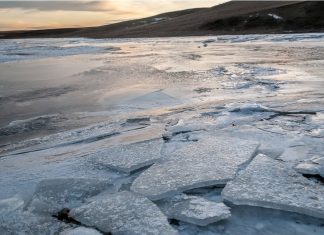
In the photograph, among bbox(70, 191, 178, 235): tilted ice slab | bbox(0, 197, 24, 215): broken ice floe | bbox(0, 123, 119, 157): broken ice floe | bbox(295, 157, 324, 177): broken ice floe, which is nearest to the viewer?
bbox(70, 191, 178, 235): tilted ice slab

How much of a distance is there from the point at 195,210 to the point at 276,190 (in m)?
0.62

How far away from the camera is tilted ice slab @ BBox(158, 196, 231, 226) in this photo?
2471 mm

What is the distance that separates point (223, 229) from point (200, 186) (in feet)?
1.83

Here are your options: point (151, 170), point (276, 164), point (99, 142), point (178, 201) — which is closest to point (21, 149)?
point (99, 142)

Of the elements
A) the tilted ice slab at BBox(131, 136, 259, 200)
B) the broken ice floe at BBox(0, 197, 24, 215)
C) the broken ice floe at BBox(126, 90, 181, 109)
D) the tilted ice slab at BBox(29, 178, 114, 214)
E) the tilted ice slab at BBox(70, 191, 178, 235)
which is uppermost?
the tilted ice slab at BBox(131, 136, 259, 200)

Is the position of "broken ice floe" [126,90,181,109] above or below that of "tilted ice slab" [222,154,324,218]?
below

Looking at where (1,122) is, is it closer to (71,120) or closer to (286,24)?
(71,120)

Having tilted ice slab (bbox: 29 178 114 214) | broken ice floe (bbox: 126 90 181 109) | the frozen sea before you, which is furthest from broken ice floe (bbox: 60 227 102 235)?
broken ice floe (bbox: 126 90 181 109)

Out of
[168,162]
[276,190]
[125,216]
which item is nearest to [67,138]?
[168,162]

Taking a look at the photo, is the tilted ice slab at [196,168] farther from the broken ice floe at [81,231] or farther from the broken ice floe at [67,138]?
the broken ice floe at [67,138]

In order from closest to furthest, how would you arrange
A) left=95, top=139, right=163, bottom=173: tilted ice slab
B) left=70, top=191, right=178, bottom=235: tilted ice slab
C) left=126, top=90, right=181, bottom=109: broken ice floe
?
1. left=70, top=191, right=178, bottom=235: tilted ice slab
2. left=95, top=139, right=163, bottom=173: tilted ice slab
3. left=126, top=90, right=181, bottom=109: broken ice floe

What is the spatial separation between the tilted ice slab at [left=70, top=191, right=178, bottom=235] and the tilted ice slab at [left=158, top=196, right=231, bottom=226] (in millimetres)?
98

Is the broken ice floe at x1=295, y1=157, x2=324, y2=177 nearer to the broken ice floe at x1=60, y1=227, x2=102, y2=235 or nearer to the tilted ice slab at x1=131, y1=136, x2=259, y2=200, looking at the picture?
the tilted ice slab at x1=131, y1=136, x2=259, y2=200

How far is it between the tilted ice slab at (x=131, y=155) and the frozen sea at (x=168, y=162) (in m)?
0.01
